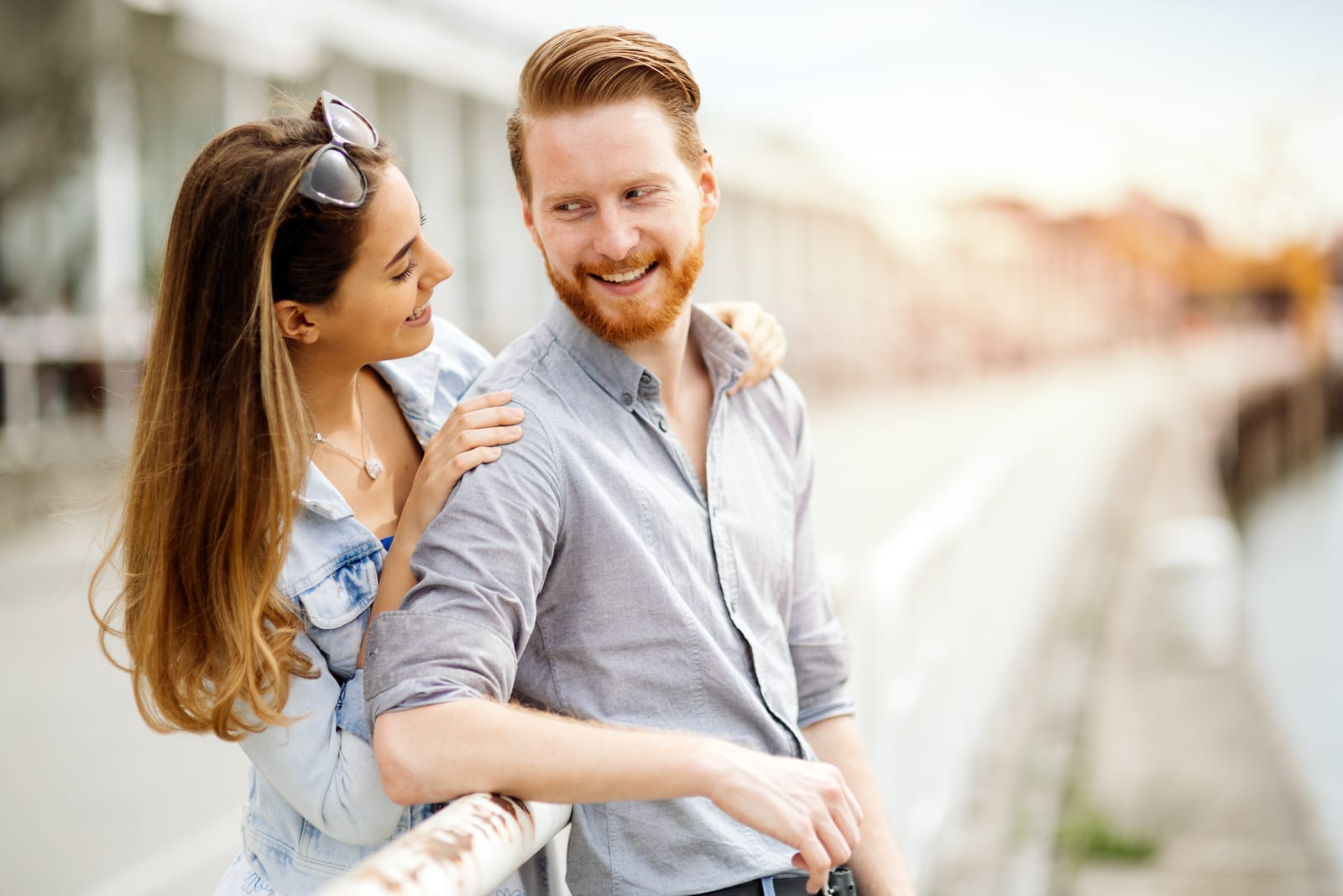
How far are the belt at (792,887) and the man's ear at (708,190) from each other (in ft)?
3.27

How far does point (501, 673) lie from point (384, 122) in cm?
1770

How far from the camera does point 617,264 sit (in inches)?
77.0

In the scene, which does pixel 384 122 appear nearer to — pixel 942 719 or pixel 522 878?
pixel 942 719

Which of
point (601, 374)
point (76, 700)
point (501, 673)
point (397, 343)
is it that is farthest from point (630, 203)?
point (76, 700)

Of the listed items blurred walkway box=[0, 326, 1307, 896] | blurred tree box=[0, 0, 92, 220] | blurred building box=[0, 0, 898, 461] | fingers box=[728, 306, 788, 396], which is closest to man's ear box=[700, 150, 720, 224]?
fingers box=[728, 306, 788, 396]

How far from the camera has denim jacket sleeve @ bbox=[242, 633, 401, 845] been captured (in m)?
1.67

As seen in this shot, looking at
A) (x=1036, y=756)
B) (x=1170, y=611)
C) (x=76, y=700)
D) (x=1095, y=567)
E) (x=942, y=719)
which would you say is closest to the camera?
(x=942, y=719)

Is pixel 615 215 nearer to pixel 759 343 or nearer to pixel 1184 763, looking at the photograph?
pixel 759 343

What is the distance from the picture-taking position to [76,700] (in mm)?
6566

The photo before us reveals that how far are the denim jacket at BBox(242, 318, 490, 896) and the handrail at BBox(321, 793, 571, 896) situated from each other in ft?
1.02

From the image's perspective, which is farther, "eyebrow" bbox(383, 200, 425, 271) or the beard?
the beard

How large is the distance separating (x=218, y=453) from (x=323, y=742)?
383 mm

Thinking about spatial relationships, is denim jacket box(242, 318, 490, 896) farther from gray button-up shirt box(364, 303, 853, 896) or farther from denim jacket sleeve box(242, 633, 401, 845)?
gray button-up shirt box(364, 303, 853, 896)

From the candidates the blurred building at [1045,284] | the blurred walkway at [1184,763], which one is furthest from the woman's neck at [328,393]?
the blurred building at [1045,284]
